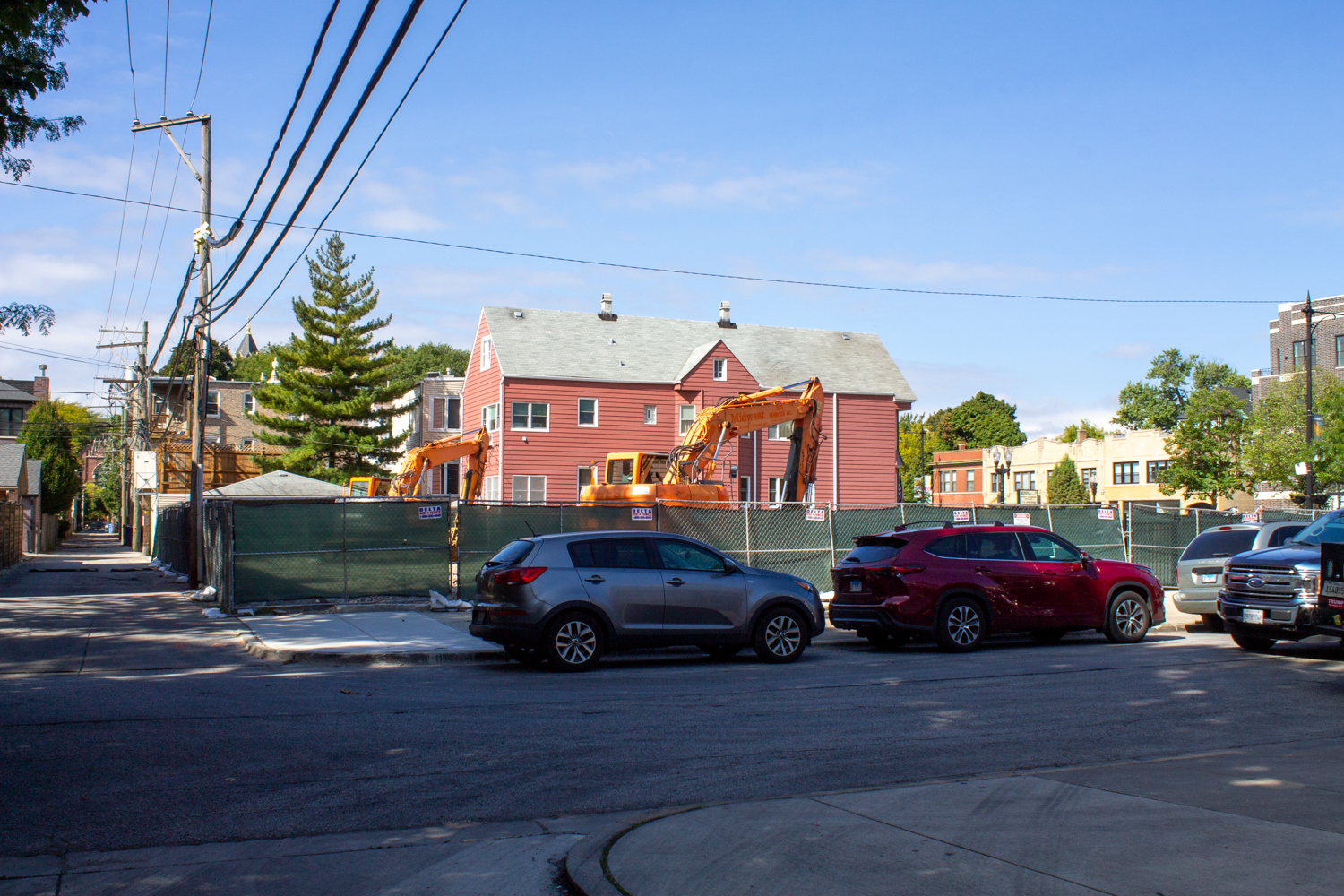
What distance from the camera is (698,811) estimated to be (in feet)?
20.1

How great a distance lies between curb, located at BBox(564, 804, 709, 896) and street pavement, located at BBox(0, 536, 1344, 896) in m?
0.07

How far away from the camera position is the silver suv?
16375 millimetres

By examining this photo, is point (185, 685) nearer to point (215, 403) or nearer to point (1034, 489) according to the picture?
point (215, 403)

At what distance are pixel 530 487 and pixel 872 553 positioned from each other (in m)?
27.8

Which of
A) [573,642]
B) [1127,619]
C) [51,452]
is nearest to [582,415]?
[1127,619]

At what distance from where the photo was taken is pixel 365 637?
48.5ft

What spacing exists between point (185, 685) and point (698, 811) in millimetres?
7099

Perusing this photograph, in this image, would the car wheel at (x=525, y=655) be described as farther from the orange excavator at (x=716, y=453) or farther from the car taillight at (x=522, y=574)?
the orange excavator at (x=716, y=453)

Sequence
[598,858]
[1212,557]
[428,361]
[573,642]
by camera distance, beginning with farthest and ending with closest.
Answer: [428,361] < [1212,557] < [573,642] < [598,858]

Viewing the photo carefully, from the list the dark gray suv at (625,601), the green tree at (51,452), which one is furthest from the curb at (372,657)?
the green tree at (51,452)

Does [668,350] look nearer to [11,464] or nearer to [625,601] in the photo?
[11,464]

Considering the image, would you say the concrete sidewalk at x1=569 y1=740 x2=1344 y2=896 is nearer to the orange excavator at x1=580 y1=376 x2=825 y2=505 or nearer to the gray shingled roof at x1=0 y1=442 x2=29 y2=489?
the orange excavator at x1=580 y1=376 x2=825 y2=505

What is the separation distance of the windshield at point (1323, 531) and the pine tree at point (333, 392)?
1690 inches

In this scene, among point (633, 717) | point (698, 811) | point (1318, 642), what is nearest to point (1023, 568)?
point (1318, 642)
